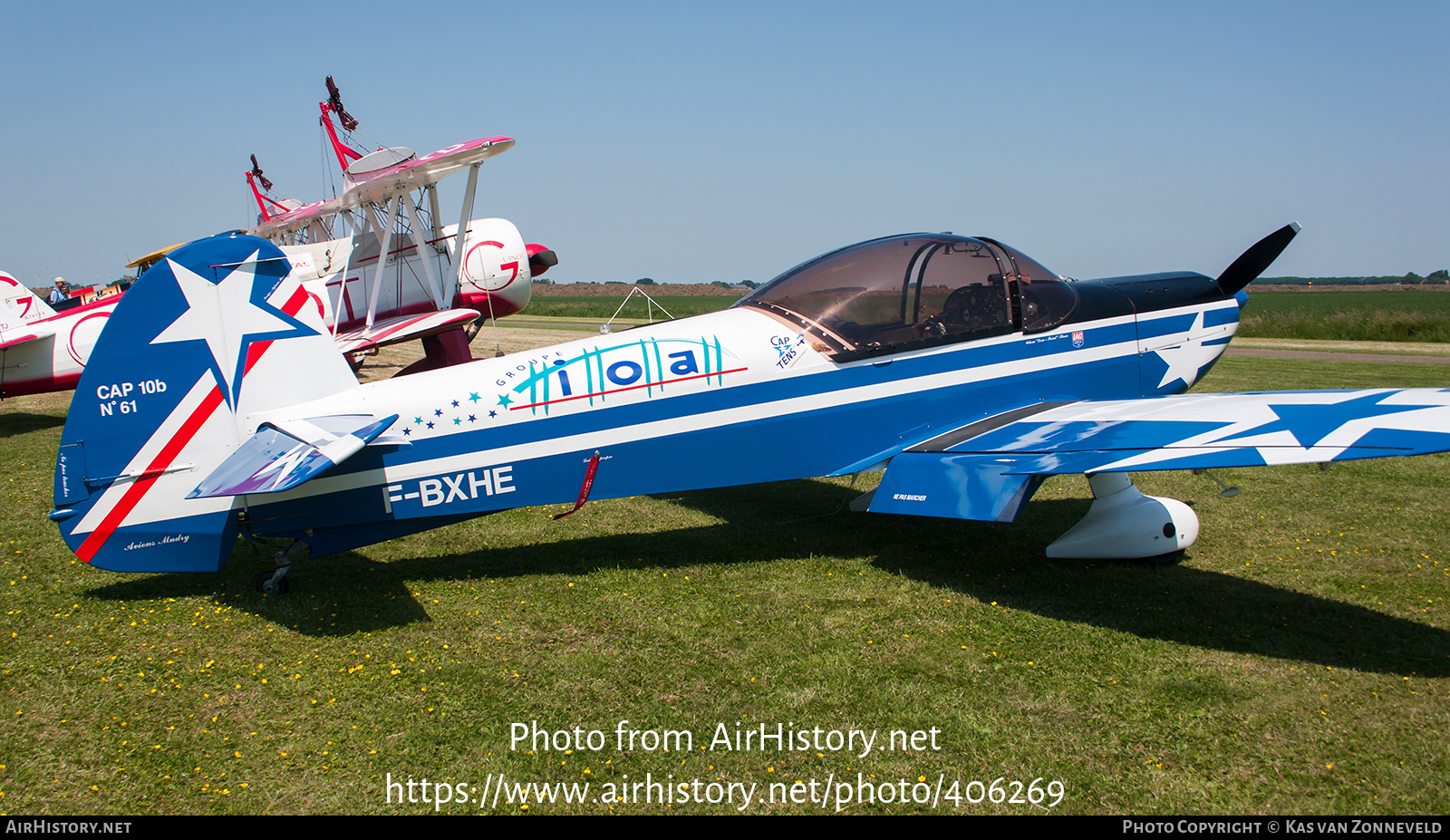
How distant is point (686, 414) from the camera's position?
5078 mm

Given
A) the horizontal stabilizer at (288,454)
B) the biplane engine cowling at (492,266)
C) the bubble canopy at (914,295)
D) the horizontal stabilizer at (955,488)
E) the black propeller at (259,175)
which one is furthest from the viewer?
the black propeller at (259,175)

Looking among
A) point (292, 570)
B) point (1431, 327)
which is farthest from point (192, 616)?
point (1431, 327)

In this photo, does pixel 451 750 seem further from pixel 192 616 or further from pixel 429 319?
pixel 429 319

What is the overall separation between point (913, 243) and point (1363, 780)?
389cm

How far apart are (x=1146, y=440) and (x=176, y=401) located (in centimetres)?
549

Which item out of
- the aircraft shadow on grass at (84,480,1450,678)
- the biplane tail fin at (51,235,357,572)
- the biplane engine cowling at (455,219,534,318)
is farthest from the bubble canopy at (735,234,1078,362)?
the biplane engine cowling at (455,219,534,318)

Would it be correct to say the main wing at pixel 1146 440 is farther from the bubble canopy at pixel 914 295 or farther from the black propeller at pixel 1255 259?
the black propeller at pixel 1255 259

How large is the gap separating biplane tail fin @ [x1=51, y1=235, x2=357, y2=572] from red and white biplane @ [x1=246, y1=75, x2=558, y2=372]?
7139 mm

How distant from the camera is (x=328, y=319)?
13.9 meters

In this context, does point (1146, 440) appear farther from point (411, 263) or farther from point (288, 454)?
point (411, 263)

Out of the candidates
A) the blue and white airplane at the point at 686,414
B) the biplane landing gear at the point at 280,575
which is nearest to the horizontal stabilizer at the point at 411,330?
the blue and white airplane at the point at 686,414

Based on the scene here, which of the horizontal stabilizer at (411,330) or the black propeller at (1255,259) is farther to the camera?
the horizontal stabilizer at (411,330)

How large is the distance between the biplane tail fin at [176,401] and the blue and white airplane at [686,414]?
0.04 feet

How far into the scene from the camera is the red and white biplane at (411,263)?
12.0m
